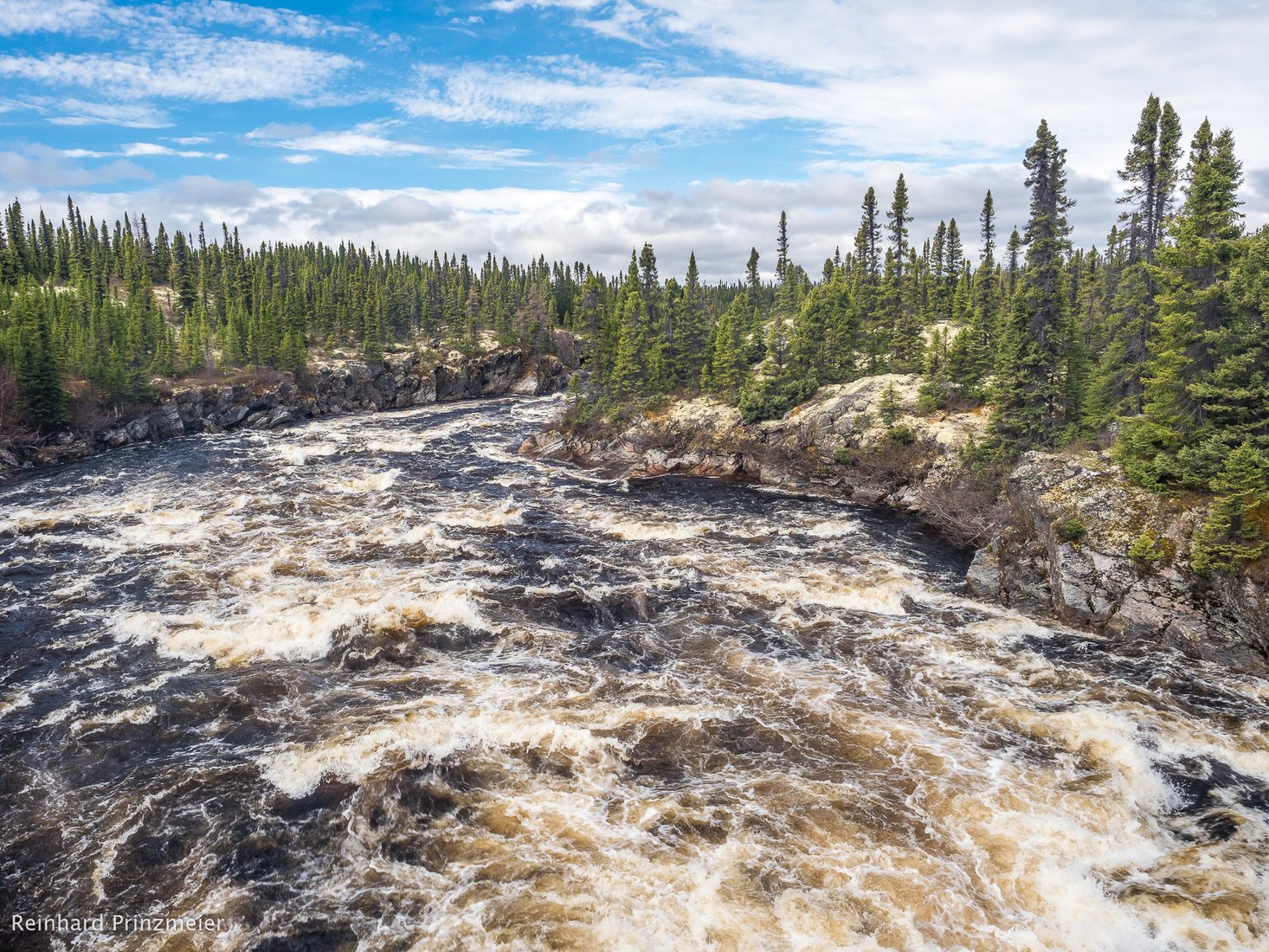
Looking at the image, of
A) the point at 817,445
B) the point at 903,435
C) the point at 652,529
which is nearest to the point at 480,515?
the point at 652,529

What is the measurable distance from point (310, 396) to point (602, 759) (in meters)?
96.2

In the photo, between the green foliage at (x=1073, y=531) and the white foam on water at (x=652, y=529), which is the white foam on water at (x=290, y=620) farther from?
the green foliage at (x=1073, y=531)

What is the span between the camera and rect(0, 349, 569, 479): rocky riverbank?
6788 cm

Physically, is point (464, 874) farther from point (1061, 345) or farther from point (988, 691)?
point (1061, 345)

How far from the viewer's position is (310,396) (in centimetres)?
9819

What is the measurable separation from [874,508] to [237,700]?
123ft

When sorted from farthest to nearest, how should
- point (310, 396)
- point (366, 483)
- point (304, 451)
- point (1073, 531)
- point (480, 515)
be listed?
1. point (310, 396)
2. point (304, 451)
3. point (366, 483)
4. point (480, 515)
5. point (1073, 531)

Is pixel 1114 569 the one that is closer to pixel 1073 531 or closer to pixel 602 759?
pixel 1073 531

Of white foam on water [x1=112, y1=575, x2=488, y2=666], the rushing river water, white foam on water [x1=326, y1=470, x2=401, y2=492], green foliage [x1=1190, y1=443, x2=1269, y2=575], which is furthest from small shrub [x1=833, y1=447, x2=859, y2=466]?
white foam on water [x1=326, y1=470, x2=401, y2=492]

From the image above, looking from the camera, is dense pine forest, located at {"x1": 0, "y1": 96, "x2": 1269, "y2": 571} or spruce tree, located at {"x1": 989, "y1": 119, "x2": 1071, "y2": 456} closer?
dense pine forest, located at {"x1": 0, "y1": 96, "x2": 1269, "y2": 571}

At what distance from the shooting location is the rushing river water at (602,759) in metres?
12.7

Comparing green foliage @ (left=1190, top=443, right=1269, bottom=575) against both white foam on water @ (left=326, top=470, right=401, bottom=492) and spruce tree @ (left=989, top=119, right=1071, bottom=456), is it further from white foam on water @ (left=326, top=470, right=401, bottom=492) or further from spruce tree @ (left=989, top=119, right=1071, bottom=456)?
white foam on water @ (left=326, top=470, right=401, bottom=492)

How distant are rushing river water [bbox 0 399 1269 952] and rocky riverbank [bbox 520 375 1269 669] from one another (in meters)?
2.00

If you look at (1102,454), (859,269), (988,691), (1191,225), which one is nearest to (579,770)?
(988,691)
